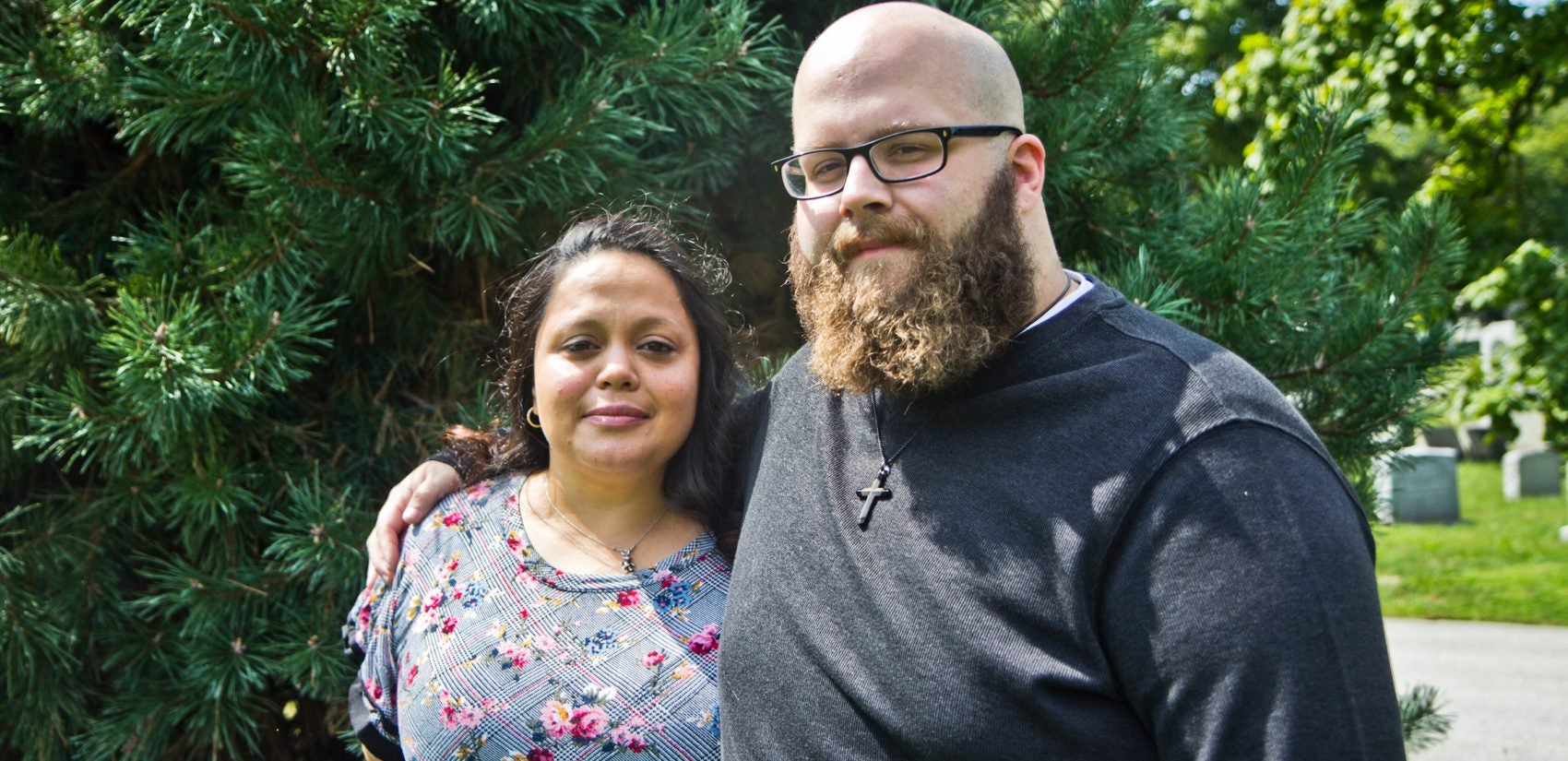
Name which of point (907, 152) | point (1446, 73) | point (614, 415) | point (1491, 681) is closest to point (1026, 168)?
point (907, 152)

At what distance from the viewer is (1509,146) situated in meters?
8.11

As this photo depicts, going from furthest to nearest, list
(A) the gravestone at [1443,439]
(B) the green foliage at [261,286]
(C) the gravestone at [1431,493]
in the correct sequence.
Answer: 1. (A) the gravestone at [1443,439]
2. (C) the gravestone at [1431,493]
3. (B) the green foliage at [261,286]

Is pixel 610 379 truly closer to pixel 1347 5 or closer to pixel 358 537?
pixel 358 537

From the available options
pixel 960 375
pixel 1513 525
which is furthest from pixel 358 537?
pixel 1513 525

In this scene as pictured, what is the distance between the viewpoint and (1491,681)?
6.55 m

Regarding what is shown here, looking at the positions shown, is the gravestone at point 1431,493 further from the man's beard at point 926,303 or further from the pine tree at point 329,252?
the man's beard at point 926,303

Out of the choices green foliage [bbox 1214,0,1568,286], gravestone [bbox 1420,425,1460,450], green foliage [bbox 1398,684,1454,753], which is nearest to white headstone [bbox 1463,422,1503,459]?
gravestone [bbox 1420,425,1460,450]

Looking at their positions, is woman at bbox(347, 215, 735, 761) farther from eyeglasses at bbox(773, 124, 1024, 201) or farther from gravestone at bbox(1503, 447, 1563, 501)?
gravestone at bbox(1503, 447, 1563, 501)

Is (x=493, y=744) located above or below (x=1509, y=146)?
above

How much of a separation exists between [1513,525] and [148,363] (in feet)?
41.1

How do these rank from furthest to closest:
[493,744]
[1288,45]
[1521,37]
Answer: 1. [1288,45]
2. [1521,37]
3. [493,744]

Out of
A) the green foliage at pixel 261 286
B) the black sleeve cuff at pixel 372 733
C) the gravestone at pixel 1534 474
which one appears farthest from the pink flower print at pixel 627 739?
the gravestone at pixel 1534 474

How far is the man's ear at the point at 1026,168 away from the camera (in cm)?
173

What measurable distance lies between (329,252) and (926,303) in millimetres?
1317
